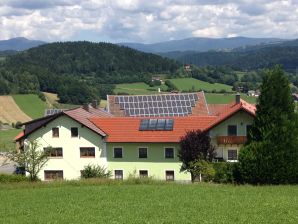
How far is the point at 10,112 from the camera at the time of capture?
5659 inches

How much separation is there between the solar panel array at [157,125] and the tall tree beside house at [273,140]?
1731 cm

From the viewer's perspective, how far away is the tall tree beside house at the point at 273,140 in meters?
32.5

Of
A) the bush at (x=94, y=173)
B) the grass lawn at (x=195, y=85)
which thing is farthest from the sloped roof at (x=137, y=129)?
the grass lawn at (x=195, y=85)

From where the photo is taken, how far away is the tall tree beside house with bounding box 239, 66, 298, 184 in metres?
32.5

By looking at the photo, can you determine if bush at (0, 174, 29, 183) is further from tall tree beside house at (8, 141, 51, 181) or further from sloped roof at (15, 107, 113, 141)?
sloped roof at (15, 107, 113, 141)

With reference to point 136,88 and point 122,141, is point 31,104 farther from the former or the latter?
point 122,141

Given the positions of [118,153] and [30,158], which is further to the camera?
[118,153]

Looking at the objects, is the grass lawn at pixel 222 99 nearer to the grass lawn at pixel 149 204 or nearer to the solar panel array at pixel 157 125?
the solar panel array at pixel 157 125

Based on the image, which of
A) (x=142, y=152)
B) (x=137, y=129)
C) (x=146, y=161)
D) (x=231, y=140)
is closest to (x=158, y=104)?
(x=137, y=129)

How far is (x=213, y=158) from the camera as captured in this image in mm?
44375

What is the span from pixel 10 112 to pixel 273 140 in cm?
11986

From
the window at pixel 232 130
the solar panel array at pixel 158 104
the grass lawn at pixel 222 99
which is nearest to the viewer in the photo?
the window at pixel 232 130

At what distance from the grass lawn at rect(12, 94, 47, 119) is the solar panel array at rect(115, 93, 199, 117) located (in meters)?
74.2

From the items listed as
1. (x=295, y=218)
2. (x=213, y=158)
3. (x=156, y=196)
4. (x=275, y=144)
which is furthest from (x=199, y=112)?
(x=295, y=218)
